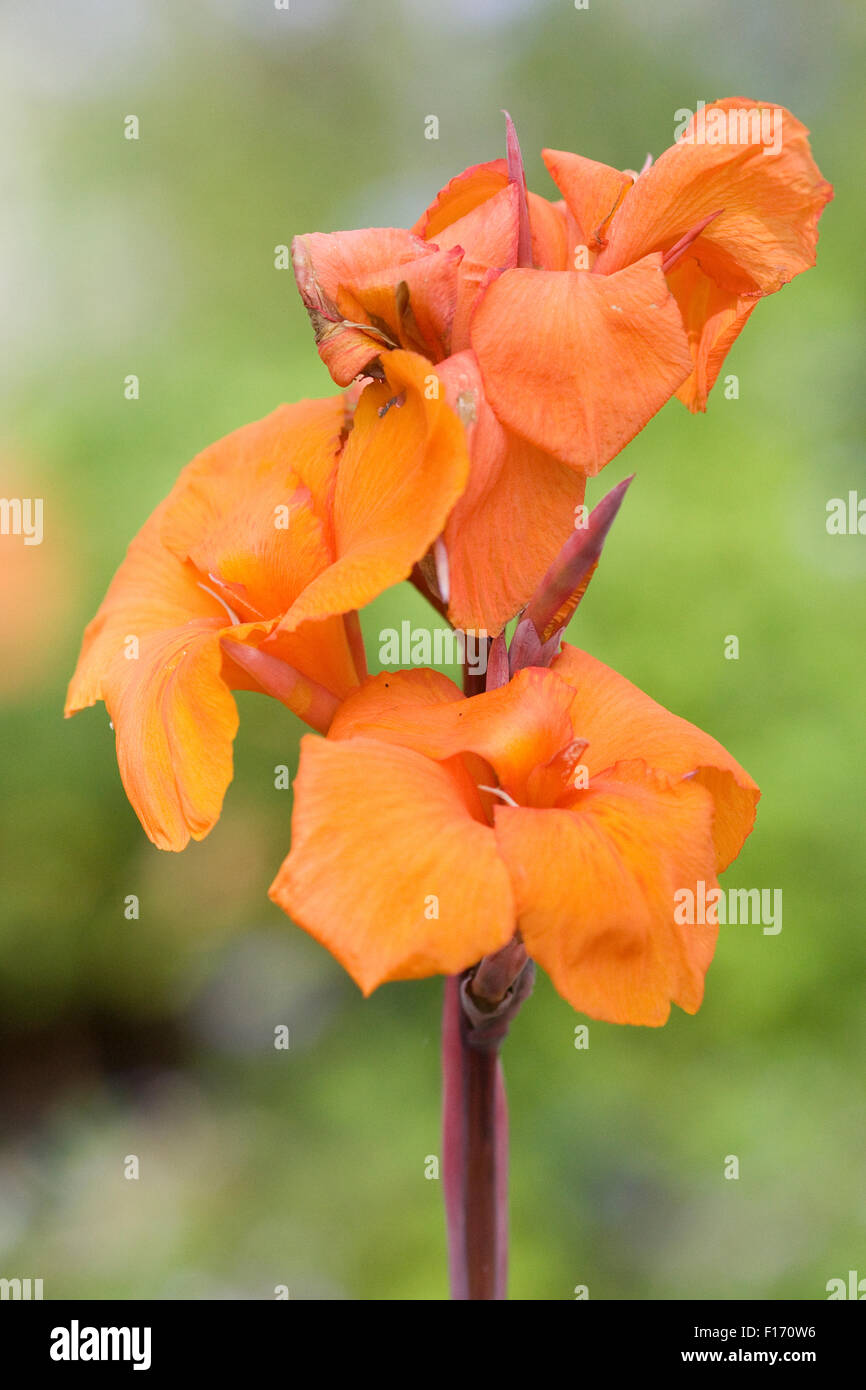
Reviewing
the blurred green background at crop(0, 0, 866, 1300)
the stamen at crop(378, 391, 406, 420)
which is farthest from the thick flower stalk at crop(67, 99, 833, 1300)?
the blurred green background at crop(0, 0, 866, 1300)

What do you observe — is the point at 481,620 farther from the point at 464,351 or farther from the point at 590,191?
the point at 590,191

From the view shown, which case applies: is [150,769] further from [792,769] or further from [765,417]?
[765,417]

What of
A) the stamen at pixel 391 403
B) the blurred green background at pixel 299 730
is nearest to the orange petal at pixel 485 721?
the stamen at pixel 391 403

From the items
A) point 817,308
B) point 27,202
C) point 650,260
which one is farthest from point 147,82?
point 650,260

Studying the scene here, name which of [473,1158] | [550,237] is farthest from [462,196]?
[473,1158]

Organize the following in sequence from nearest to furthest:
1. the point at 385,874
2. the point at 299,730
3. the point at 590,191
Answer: the point at 385,874, the point at 590,191, the point at 299,730

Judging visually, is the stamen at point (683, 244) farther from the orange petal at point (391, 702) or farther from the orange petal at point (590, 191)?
the orange petal at point (391, 702)

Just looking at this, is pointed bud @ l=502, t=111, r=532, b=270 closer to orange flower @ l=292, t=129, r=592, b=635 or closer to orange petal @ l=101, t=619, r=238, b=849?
orange flower @ l=292, t=129, r=592, b=635
